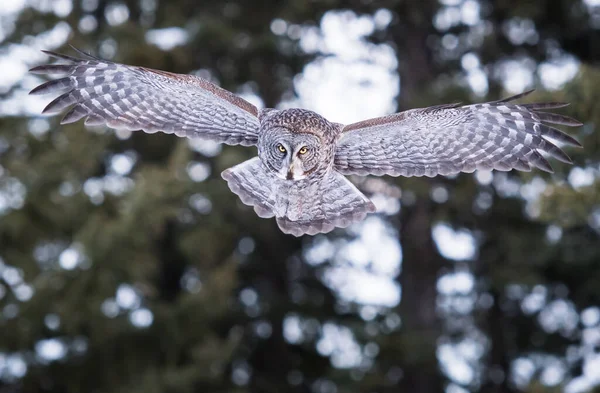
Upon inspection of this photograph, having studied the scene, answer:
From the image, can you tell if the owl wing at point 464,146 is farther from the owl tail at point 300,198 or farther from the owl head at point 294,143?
the owl head at point 294,143

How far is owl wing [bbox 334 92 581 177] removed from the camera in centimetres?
688

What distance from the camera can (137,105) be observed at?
22.5ft

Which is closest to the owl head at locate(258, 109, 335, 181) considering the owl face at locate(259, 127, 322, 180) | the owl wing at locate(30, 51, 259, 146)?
the owl face at locate(259, 127, 322, 180)

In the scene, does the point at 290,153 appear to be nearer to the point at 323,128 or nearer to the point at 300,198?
the point at 323,128

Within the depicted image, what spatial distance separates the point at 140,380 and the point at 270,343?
10.5 ft

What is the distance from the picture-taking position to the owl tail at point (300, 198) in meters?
6.64

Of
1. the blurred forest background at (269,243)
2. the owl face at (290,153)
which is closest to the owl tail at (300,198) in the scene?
the owl face at (290,153)

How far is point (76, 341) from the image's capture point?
477 inches

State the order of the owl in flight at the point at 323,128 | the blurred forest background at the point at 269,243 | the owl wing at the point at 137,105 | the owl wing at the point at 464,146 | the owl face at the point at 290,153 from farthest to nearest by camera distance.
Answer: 1. the blurred forest background at the point at 269,243
2. the owl wing at the point at 464,146
3. the owl wing at the point at 137,105
4. the owl in flight at the point at 323,128
5. the owl face at the point at 290,153

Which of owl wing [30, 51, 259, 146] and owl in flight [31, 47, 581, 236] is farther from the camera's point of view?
owl wing [30, 51, 259, 146]

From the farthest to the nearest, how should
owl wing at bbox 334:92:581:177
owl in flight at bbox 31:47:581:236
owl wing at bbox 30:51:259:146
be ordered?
1. owl wing at bbox 334:92:581:177
2. owl wing at bbox 30:51:259:146
3. owl in flight at bbox 31:47:581:236

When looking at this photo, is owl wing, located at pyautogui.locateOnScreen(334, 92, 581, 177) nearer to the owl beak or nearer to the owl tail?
Result: the owl tail

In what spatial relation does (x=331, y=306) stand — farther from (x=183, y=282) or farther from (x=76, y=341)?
(x=76, y=341)

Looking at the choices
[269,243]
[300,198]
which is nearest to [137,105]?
[300,198]
